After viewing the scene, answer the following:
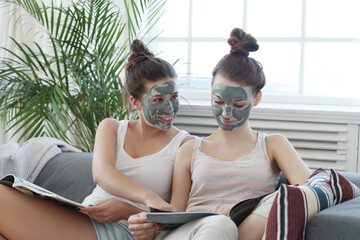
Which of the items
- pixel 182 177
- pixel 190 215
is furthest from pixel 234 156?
pixel 190 215

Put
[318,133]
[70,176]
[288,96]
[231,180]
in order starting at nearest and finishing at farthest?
[231,180]
[70,176]
[318,133]
[288,96]

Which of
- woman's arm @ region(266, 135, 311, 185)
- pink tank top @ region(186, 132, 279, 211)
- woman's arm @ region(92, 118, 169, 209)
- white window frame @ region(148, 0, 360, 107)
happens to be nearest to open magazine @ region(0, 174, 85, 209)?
woman's arm @ region(92, 118, 169, 209)

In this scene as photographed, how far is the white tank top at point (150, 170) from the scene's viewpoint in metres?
1.90

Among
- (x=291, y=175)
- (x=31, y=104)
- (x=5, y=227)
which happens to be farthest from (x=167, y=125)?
(x=31, y=104)

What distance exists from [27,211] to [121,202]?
0.95 ft

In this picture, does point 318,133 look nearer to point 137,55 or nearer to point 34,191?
point 137,55

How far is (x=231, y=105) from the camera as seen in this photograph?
1839 millimetres

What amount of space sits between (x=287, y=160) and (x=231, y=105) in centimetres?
26

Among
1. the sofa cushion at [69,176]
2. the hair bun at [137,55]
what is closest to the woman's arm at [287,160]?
the hair bun at [137,55]

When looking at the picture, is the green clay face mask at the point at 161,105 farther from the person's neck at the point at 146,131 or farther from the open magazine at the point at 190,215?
the open magazine at the point at 190,215

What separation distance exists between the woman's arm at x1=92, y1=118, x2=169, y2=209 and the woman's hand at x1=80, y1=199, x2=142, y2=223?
1.5 inches

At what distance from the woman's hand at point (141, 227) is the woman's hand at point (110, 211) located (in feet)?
0.57

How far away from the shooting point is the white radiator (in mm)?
2803

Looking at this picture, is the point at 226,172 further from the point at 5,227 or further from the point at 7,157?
the point at 7,157
